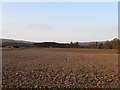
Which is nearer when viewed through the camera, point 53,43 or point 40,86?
point 40,86

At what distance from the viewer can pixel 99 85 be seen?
20.8ft

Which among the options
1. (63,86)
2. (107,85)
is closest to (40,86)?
(63,86)

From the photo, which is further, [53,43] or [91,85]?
[53,43]

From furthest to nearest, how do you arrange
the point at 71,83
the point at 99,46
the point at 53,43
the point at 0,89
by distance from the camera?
the point at 53,43 → the point at 99,46 → the point at 71,83 → the point at 0,89

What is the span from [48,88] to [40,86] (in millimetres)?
472

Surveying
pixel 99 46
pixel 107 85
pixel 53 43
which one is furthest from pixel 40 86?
pixel 53 43

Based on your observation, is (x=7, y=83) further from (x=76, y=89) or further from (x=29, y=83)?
(x=76, y=89)

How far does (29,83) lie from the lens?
6375mm

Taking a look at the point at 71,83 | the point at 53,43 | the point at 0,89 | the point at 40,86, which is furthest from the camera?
the point at 53,43

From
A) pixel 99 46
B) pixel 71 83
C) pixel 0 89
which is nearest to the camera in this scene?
pixel 0 89

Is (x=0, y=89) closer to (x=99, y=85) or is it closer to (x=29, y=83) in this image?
(x=29, y=83)

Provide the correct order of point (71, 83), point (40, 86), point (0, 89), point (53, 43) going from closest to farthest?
point (0, 89), point (40, 86), point (71, 83), point (53, 43)

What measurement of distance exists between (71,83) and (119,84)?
2.59m

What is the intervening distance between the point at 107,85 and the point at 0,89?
531 centimetres
